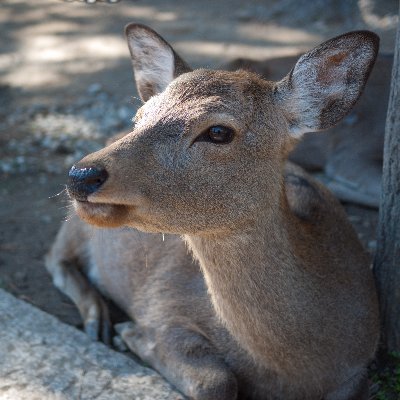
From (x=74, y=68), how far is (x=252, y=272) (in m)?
6.38

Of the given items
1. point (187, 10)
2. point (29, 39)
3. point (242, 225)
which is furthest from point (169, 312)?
point (187, 10)

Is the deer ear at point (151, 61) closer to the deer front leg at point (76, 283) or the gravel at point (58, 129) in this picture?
the deer front leg at point (76, 283)

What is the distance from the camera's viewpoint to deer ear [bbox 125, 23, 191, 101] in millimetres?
4258

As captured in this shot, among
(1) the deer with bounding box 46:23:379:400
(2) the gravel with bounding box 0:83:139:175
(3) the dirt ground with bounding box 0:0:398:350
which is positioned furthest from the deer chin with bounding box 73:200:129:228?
(2) the gravel with bounding box 0:83:139:175

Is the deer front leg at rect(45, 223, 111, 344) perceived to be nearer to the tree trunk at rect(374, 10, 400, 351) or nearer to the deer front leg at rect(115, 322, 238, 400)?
the deer front leg at rect(115, 322, 238, 400)

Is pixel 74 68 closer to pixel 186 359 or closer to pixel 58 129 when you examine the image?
pixel 58 129

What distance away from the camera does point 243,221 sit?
355 cm

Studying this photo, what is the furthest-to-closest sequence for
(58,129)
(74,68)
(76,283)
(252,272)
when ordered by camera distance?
(74,68), (58,129), (76,283), (252,272)

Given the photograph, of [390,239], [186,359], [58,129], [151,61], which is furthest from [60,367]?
[58,129]

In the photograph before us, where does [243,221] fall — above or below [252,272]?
above

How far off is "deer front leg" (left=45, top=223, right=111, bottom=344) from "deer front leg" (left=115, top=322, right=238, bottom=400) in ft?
0.69

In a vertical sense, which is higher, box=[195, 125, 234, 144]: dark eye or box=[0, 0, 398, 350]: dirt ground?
box=[195, 125, 234, 144]: dark eye

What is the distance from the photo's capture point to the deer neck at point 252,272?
361 centimetres

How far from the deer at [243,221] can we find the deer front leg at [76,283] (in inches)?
16.0
